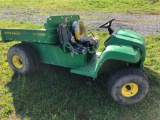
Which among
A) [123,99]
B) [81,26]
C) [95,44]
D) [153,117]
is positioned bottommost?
[153,117]

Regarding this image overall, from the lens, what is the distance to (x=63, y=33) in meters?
4.69

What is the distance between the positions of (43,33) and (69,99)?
1.39m

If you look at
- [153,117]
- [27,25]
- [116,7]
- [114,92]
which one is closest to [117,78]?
[114,92]

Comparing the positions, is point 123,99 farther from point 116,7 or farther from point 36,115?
point 116,7

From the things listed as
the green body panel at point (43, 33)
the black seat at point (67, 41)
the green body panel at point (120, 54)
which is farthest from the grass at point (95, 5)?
the green body panel at point (120, 54)

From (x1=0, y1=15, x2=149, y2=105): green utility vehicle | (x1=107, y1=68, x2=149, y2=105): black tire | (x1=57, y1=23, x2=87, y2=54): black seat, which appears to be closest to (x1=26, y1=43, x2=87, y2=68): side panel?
(x1=0, y1=15, x2=149, y2=105): green utility vehicle

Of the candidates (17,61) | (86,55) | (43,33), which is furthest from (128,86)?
(17,61)

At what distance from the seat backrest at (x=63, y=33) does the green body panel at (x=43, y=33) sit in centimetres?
12

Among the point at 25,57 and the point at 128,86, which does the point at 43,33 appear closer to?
the point at 25,57

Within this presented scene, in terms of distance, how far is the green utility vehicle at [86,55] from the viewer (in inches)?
157

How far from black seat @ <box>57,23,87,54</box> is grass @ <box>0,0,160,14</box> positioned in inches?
361

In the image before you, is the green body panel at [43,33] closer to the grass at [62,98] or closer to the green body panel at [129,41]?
the grass at [62,98]

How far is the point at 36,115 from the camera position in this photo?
13.3ft

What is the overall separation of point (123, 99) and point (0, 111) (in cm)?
220
